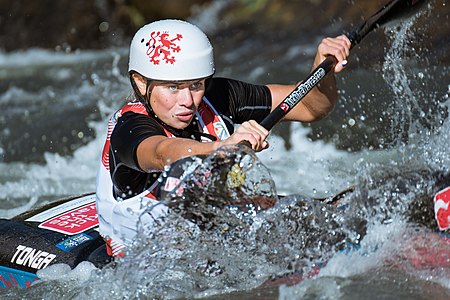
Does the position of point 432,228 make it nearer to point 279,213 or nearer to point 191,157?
point 279,213

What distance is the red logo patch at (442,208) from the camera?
3.33m

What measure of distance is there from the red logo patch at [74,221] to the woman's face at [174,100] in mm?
986

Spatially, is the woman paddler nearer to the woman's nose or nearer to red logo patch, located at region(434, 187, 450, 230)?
the woman's nose

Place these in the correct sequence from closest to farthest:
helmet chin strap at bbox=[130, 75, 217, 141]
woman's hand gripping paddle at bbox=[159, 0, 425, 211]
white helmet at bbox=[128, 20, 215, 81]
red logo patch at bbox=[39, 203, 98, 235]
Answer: woman's hand gripping paddle at bbox=[159, 0, 425, 211]
white helmet at bbox=[128, 20, 215, 81]
helmet chin strap at bbox=[130, 75, 217, 141]
red logo patch at bbox=[39, 203, 98, 235]

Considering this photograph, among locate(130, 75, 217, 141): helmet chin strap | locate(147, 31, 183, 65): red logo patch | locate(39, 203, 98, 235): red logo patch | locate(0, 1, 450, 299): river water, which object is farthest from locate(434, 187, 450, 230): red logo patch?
locate(39, 203, 98, 235): red logo patch

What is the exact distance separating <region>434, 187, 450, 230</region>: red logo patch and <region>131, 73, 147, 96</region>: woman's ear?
1294mm

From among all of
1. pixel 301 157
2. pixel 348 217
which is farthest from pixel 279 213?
pixel 301 157

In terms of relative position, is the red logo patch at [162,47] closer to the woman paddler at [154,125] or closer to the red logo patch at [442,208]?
the woman paddler at [154,125]

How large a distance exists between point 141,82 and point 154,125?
0.79 feet

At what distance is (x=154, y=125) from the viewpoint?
136 inches

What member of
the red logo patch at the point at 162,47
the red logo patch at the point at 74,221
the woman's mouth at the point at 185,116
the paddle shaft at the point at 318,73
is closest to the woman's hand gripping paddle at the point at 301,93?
the paddle shaft at the point at 318,73

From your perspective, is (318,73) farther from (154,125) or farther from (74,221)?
Answer: (74,221)

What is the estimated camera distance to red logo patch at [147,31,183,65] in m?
3.44

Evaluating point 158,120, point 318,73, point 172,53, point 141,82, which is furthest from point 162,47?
point 318,73
